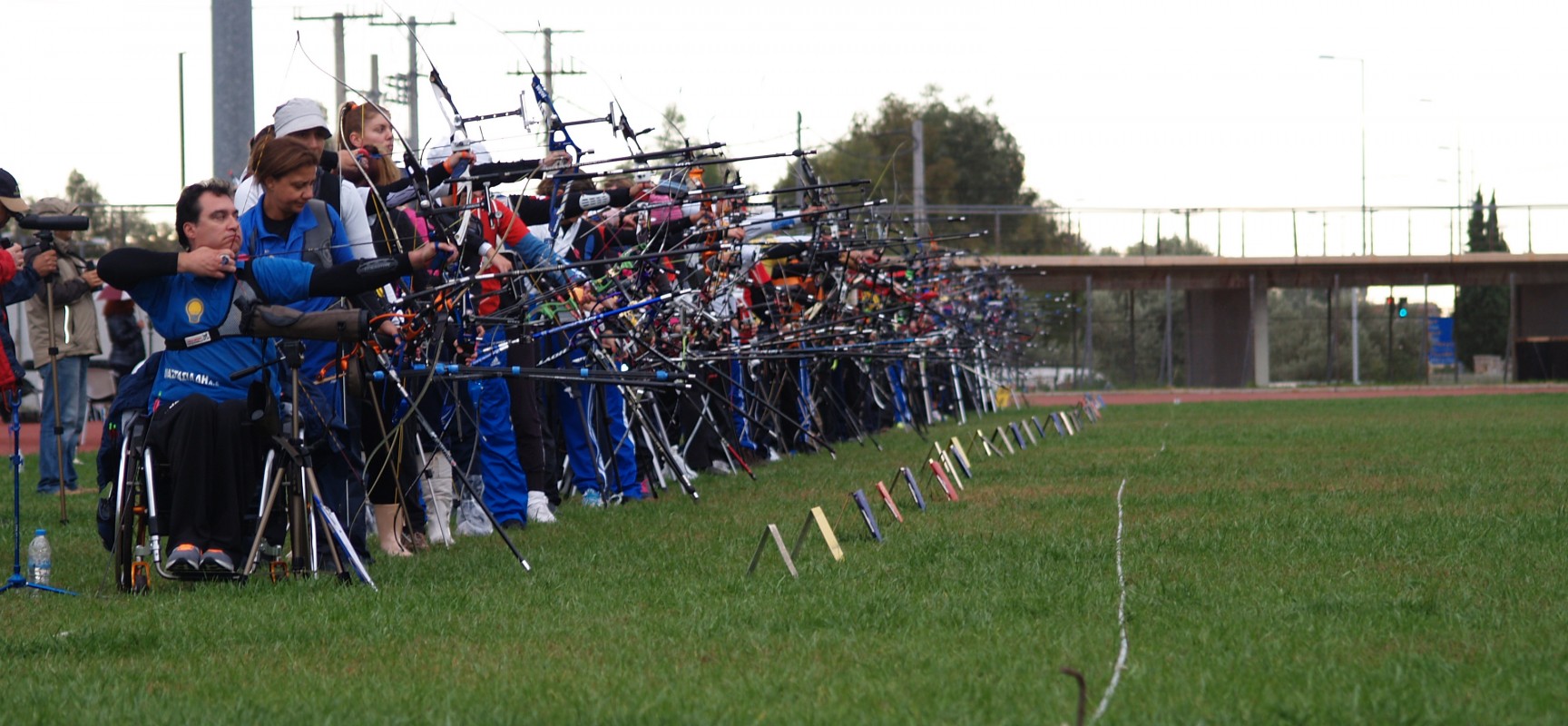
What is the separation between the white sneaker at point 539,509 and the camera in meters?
9.30

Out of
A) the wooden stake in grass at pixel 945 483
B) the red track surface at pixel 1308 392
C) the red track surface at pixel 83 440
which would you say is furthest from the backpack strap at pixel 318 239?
the red track surface at pixel 1308 392

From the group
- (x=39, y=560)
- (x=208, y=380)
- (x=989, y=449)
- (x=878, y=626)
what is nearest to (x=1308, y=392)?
(x=989, y=449)

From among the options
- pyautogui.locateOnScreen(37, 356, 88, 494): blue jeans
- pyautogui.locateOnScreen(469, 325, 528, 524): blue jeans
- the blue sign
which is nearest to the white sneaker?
pyautogui.locateOnScreen(469, 325, 528, 524): blue jeans

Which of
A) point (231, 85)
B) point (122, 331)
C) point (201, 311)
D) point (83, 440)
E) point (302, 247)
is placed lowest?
point (83, 440)

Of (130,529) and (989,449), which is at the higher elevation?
(130,529)

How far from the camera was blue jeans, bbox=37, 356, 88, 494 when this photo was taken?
11.8 m

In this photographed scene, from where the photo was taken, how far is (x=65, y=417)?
1226 centimetres

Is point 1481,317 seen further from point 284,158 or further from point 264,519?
point 264,519

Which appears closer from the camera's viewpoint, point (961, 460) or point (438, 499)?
point (438, 499)

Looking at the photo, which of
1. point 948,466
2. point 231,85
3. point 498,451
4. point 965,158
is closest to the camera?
point 498,451

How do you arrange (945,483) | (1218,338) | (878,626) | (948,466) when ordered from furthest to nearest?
(1218,338) → (948,466) → (945,483) → (878,626)

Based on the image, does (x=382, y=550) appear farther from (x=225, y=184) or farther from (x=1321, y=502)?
(x=1321, y=502)

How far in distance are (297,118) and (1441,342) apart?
53.2 m

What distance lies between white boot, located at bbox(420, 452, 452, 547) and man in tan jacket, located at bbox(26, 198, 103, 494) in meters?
3.59
